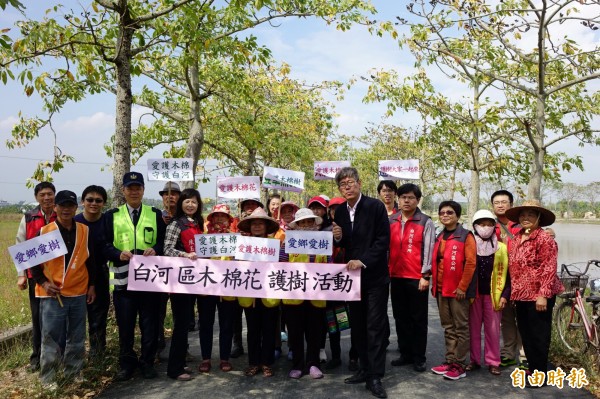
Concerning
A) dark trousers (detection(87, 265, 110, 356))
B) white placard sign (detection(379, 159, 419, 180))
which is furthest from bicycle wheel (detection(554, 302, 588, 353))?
dark trousers (detection(87, 265, 110, 356))

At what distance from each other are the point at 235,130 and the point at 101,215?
8706 millimetres

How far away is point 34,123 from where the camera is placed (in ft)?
29.4

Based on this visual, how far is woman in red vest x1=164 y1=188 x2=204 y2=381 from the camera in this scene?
499 centimetres

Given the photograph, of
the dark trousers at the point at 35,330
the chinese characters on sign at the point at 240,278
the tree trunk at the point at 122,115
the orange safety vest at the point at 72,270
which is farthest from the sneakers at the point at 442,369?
the tree trunk at the point at 122,115

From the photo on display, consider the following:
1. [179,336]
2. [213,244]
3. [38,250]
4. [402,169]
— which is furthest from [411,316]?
[38,250]

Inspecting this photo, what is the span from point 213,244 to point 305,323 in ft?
4.40

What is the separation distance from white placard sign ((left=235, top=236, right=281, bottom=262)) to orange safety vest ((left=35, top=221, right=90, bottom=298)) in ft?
5.06

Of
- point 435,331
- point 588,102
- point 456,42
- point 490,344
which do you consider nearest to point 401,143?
point 588,102

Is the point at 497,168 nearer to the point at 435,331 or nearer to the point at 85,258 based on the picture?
the point at 435,331

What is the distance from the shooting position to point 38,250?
14.5ft

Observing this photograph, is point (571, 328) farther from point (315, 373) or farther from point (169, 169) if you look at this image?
point (169, 169)

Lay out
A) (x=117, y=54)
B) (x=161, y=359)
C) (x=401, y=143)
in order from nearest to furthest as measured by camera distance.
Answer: (x=161, y=359)
(x=117, y=54)
(x=401, y=143)

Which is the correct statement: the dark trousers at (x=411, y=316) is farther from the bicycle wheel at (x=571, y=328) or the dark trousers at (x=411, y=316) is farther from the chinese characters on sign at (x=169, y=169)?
the chinese characters on sign at (x=169, y=169)

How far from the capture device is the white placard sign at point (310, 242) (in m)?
4.83
